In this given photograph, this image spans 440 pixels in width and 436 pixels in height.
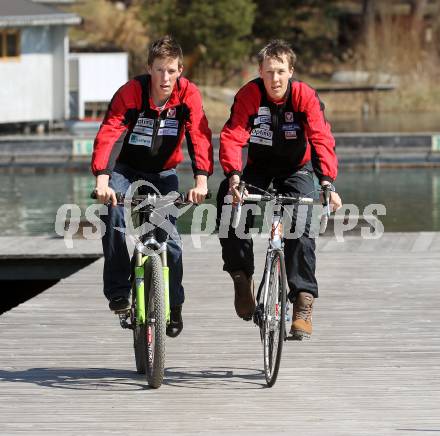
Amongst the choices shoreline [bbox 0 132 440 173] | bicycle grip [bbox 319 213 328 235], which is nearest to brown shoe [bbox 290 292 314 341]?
bicycle grip [bbox 319 213 328 235]

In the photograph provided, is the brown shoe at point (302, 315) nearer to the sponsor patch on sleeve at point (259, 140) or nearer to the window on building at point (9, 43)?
the sponsor patch on sleeve at point (259, 140)

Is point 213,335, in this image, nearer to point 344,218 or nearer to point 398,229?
point 344,218

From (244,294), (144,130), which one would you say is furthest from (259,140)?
(244,294)

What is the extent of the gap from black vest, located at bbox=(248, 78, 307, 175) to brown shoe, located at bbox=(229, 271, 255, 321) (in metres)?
0.60

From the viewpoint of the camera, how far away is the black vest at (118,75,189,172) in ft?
24.5

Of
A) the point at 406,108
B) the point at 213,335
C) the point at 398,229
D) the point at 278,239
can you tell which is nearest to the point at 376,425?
the point at 278,239

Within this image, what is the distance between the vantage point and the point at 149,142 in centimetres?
753

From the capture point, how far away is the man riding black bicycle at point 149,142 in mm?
7348

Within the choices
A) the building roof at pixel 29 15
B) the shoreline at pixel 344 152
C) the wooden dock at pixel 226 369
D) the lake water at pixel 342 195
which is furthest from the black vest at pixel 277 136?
the building roof at pixel 29 15

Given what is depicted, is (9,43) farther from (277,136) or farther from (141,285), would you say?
(141,285)

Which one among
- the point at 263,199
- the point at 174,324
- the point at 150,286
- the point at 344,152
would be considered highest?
the point at 263,199

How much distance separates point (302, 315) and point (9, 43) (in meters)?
28.9

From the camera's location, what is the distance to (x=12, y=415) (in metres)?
6.84

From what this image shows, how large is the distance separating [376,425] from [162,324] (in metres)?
1.20
